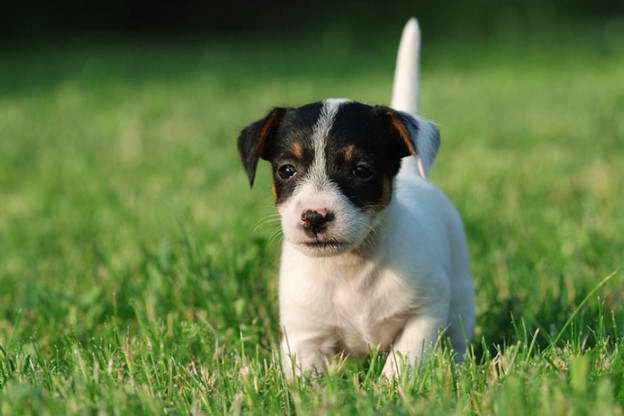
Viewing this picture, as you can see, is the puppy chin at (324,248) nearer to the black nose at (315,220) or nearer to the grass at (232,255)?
the black nose at (315,220)

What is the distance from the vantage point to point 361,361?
3.30 m

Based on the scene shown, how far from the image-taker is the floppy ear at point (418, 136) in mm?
3154

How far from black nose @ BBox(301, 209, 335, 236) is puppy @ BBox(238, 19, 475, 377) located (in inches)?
2.0

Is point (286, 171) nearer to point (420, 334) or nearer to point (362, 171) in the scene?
point (362, 171)

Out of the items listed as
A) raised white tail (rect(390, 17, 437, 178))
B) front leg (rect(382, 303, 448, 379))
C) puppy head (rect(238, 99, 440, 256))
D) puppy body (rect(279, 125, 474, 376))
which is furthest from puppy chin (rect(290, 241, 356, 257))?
raised white tail (rect(390, 17, 437, 178))

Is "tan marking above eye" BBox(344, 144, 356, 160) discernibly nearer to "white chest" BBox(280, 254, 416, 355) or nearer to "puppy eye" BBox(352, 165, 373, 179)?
"puppy eye" BBox(352, 165, 373, 179)

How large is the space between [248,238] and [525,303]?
5.26ft

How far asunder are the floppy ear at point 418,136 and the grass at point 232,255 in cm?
68

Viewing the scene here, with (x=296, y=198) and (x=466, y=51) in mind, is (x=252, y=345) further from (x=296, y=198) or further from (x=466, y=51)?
(x=466, y=51)

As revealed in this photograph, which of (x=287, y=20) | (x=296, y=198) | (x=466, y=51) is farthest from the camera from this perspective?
(x=287, y=20)

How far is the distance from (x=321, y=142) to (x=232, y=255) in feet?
3.35

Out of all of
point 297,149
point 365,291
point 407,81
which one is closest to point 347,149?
point 297,149

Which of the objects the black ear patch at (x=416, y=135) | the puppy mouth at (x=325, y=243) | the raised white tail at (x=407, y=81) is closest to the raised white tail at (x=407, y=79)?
the raised white tail at (x=407, y=81)

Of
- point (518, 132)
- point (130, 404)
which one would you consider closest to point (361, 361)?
point (130, 404)
